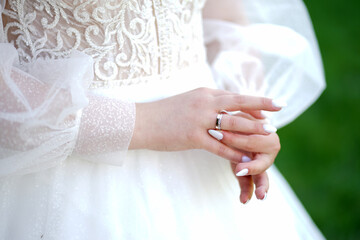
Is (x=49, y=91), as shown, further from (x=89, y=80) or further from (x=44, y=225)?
(x=44, y=225)

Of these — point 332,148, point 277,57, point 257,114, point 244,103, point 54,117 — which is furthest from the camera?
point 332,148

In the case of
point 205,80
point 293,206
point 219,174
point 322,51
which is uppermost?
point 205,80

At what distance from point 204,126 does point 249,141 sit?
0.39 feet

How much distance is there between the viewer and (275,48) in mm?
1382

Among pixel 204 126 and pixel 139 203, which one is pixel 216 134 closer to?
pixel 204 126

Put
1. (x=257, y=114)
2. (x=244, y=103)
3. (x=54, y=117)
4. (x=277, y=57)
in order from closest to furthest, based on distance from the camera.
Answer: (x=54, y=117) < (x=244, y=103) < (x=257, y=114) < (x=277, y=57)

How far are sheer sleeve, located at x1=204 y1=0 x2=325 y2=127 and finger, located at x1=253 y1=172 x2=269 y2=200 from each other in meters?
0.35

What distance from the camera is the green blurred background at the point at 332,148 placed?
2.42 meters

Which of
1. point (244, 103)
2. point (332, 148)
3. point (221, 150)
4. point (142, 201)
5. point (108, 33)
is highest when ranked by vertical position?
point (108, 33)

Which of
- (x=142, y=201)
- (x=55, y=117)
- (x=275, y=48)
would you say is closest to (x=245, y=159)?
(x=142, y=201)

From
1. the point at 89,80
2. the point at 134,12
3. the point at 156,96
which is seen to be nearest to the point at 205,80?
the point at 156,96

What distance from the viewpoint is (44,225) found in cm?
92

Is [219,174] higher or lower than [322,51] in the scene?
higher

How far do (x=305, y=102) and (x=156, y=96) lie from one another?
58 centimetres
